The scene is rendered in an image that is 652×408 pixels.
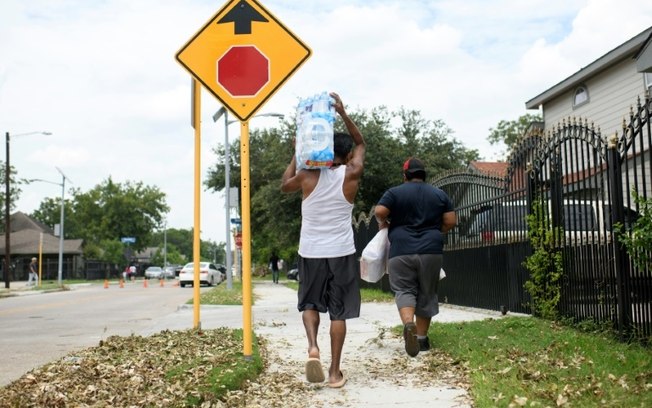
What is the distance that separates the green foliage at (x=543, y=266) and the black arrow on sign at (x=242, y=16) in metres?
4.19

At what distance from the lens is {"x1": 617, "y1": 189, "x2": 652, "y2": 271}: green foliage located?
5.16m

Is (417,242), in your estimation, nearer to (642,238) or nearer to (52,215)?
(642,238)

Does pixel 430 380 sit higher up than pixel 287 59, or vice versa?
pixel 287 59

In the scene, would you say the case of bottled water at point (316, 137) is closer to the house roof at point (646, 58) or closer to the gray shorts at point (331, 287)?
the gray shorts at point (331, 287)

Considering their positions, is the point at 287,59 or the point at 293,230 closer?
the point at 287,59

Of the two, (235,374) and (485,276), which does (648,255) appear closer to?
(235,374)

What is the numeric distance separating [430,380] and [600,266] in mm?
2628

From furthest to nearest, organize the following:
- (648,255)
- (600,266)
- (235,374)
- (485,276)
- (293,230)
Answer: (293,230)
(485,276)
(600,266)
(648,255)
(235,374)

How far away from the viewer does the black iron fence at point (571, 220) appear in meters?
6.36

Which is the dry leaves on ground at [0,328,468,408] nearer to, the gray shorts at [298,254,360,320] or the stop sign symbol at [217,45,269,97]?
the gray shorts at [298,254,360,320]

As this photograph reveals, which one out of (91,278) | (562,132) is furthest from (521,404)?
(91,278)

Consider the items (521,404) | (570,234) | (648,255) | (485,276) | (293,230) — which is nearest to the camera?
(521,404)

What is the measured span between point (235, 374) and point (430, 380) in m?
1.45

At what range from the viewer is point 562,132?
312 inches
